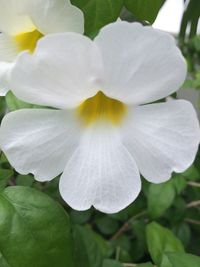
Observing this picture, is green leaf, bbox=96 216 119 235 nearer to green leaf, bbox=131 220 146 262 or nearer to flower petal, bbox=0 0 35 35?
green leaf, bbox=131 220 146 262

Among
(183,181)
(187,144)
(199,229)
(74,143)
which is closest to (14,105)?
(74,143)

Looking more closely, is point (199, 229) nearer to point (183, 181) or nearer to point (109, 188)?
point (183, 181)

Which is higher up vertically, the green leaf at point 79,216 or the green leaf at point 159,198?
the green leaf at point 159,198

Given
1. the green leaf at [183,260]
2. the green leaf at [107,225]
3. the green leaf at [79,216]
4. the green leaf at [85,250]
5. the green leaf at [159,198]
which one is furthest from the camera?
the green leaf at [107,225]

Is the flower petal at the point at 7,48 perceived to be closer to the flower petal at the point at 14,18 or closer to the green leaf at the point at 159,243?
the flower petal at the point at 14,18

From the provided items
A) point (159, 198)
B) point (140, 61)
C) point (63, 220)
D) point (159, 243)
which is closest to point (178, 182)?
point (159, 198)

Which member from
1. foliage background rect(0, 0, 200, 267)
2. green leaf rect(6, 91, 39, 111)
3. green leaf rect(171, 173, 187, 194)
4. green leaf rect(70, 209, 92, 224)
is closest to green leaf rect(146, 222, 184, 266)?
foliage background rect(0, 0, 200, 267)

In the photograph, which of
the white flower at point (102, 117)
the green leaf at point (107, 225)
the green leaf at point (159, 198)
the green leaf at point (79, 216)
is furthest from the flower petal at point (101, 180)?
the green leaf at point (107, 225)

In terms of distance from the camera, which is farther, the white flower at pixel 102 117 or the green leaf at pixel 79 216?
the green leaf at pixel 79 216
